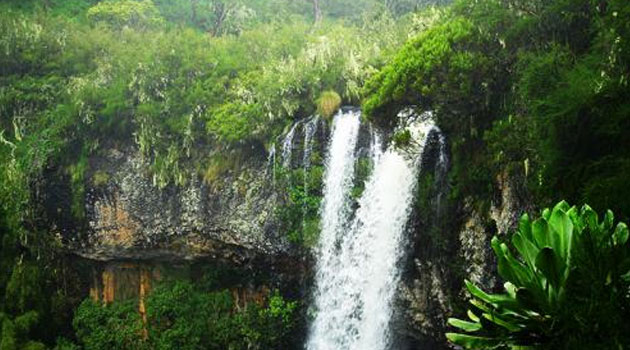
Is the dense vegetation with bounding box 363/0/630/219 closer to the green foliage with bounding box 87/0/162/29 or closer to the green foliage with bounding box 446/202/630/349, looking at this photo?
the green foliage with bounding box 446/202/630/349

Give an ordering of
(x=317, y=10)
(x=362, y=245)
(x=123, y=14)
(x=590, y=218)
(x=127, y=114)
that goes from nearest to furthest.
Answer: (x=590, y=218) < (x=362, y=245) < (x=127, y=114) < (x=123, y=14) < (x=317, y=10)

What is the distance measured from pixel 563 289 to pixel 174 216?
1252 centimetres

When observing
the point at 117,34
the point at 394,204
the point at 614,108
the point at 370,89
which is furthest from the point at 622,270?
the point at 117,34

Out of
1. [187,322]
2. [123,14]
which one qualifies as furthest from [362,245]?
[123,14]

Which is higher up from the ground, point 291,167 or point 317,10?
point 317,10

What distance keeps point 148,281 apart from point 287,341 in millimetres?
4694

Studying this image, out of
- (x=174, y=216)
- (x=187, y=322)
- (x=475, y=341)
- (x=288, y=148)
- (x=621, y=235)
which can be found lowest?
(x=187, y=322)

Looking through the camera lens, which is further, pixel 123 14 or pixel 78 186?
pixel 123 14

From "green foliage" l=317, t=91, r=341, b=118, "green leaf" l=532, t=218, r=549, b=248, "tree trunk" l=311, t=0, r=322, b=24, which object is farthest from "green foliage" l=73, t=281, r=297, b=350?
"tree trunk" l=311, t=0, r=322, b=24

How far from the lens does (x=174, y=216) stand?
53.7 feet

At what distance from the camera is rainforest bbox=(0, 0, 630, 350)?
10719 mm

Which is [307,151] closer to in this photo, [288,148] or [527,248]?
[288,148]

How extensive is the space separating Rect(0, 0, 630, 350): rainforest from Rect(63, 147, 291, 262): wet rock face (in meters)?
Answer: 0.06

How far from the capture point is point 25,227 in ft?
55.7
